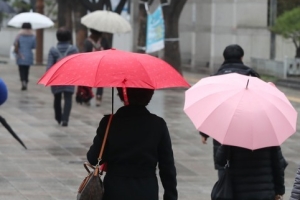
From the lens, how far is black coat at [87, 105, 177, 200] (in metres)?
5.26

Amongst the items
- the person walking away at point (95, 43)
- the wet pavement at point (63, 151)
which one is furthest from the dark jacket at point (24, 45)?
the person walking away at point (95, 43)

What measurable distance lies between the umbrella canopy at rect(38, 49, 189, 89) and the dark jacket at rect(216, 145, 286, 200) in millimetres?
699

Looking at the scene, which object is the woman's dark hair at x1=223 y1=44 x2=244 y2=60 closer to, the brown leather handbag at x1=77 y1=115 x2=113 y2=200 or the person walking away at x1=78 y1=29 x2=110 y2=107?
the brown leather handbag at x1=77 y1=115 x2=113 y2=200

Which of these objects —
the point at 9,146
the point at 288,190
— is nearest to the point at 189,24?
the point at 9,146

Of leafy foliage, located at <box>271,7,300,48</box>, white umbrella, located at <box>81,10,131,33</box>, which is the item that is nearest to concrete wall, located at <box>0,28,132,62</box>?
leafy foliage, located at <box>271,7,300,48</box>

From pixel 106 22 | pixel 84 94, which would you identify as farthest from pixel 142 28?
pixel 84 94

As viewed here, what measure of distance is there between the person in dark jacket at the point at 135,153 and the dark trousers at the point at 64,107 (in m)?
8.84

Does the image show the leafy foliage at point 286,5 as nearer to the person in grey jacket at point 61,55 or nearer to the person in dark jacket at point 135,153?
the person in grey jacket at point 61,55

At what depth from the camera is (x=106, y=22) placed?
61.9ft

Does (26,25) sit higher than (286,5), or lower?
lower

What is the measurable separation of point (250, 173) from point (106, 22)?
43.1ft

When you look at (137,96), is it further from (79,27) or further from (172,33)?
(79,27)

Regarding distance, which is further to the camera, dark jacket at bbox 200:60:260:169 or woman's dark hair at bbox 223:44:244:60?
woman's dark hair at bbox 223:44:244:60

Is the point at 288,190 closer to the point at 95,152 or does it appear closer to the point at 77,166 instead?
the point at 77,166
